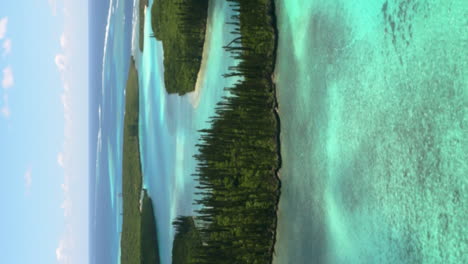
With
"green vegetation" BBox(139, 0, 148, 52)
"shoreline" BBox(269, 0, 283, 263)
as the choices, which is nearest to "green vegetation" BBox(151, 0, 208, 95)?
"shoreline" BBox(269, 0, 283, 263)

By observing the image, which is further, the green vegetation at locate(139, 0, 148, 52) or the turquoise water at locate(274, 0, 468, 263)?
the green vegetation at locate(139, 0, 148, 52)

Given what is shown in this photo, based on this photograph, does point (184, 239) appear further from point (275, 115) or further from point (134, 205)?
point (134, 205)

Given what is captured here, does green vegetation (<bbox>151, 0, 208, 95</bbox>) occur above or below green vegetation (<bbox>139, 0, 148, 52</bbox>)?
below

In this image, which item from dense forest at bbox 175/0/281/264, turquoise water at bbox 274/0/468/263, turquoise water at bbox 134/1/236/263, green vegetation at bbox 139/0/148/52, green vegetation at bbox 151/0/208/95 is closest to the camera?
turquoise water at bbox 274/0/468/263

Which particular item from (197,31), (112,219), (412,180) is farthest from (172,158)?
(112,219)

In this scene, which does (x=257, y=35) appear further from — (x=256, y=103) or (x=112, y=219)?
(x=112, y=219)

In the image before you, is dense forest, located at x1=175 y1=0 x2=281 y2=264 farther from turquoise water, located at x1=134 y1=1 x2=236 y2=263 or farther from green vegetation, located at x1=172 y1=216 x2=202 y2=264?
turquoise water, located at x1=134 y1=1 x2=236 y2=263

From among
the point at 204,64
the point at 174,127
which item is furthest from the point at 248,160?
the point at 174,127
